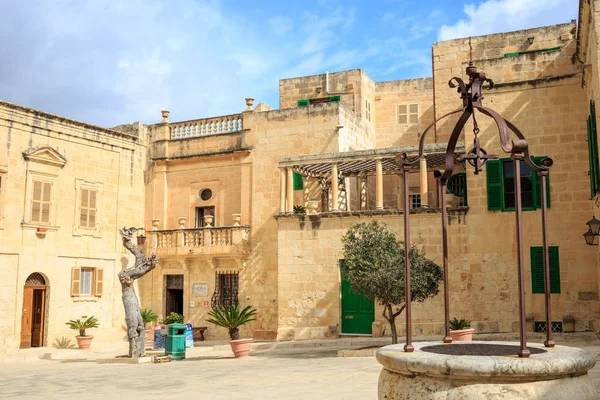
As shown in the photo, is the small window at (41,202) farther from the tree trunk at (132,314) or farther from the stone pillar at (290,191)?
the stone pillar at (290,191)

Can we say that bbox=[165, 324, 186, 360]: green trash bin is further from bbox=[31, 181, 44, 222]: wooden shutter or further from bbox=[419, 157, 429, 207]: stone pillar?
bbox=[419, 157, 429, 207]: stone pillar

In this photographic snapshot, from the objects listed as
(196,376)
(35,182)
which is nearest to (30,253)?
(35,182)

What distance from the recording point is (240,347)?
1625cm

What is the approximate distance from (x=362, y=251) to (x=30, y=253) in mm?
10370

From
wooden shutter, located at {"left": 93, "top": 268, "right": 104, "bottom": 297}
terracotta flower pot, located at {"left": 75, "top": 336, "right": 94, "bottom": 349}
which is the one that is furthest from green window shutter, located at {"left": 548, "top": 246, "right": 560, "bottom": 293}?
wooden shutter, located at {"left": 93, "top": 268, "right": 104, "bottom": 297}

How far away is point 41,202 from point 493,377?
17087mm

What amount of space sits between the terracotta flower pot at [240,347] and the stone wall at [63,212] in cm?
683

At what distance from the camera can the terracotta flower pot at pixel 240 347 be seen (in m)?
16.2

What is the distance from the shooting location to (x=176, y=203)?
2359 centimetres

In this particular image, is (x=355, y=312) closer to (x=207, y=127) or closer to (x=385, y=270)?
(x=385, y=270)

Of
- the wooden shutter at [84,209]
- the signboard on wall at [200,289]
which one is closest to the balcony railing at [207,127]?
the wooden shutter at [84,209]

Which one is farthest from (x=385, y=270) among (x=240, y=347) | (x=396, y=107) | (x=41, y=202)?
(x=396, y=107)

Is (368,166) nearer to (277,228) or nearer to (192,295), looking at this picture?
(277,228)

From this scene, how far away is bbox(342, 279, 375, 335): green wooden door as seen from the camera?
18.7 metres
